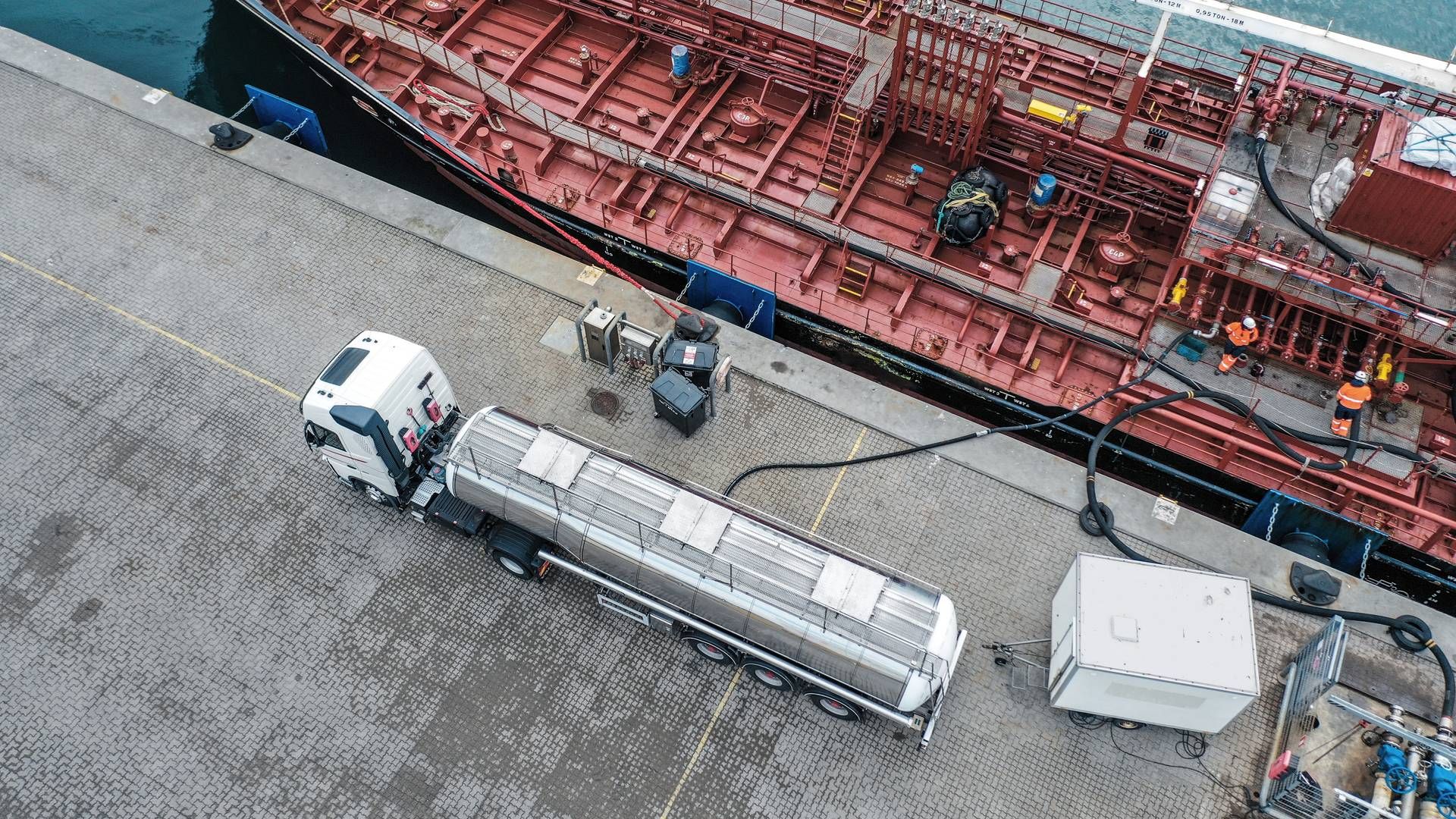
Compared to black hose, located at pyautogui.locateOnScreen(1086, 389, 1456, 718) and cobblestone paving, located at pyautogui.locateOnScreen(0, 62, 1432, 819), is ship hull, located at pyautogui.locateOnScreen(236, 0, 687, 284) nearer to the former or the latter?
cobblestone paving, located at pyautogui.locateOnScreen(0, 62, 1432, 819)

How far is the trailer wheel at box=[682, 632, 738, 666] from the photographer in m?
14.4

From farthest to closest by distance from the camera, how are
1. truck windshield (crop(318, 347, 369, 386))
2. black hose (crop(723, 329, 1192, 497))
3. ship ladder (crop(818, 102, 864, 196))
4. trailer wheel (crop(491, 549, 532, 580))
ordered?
ship ladder (crop(818, 102, 864, 196)), black hose (crop(723, 329, 1192, 497)), trailer wheel (crop(491, 549, 532, 580)), truck windshield (crop(318, 347, 369, 386))

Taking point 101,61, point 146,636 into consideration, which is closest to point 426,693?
point 146,636

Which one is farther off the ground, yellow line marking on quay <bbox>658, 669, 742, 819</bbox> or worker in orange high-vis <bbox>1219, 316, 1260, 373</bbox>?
worker in orange high-vis <bbox>1219, 316, 1260, 373</bbox>

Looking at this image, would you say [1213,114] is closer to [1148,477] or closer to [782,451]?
[1148,477]

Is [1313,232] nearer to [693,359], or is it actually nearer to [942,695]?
[942,695]

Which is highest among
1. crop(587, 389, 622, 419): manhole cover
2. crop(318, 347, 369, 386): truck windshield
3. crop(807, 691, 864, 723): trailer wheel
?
crop(318, 347, 369, 386): truck windshield

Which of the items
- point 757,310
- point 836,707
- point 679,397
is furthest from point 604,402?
point 836,707

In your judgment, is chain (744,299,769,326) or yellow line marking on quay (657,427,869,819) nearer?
yellow line marking on quay (657,427,869,819)

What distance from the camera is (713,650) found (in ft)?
47.8

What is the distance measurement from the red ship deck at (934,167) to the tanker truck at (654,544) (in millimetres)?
6952

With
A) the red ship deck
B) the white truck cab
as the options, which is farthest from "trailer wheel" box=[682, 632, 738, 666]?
the red ship deck

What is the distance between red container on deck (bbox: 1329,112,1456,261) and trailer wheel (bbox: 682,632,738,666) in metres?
13.7

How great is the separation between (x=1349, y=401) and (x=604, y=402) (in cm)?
1368
